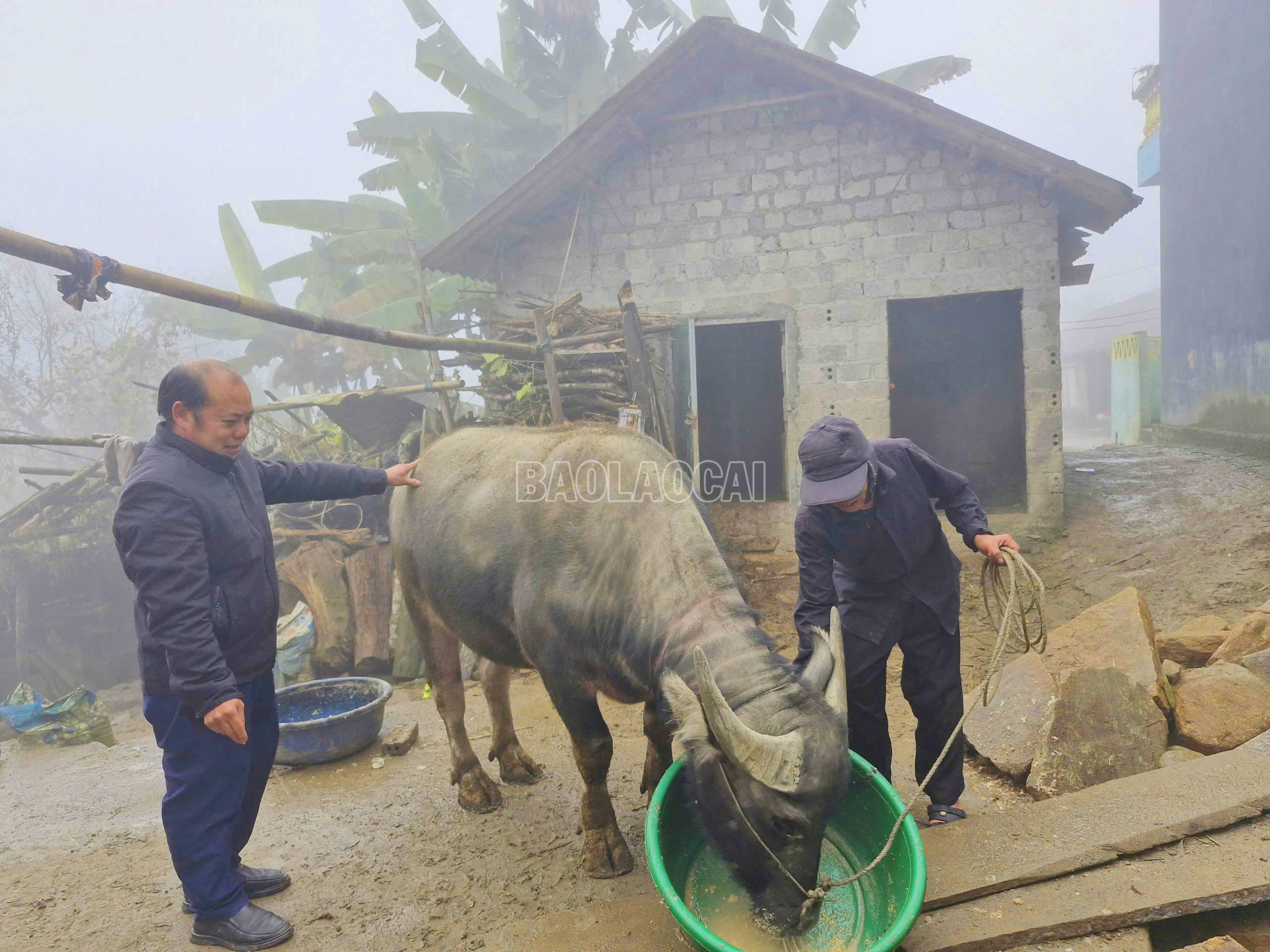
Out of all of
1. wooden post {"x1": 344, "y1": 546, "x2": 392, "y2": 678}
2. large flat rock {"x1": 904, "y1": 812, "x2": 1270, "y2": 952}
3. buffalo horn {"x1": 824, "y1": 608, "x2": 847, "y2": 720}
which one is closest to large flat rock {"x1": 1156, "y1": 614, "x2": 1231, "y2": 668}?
large flat rock {"x1": 904, "y1": 812, "x2": 1270, "y2": 952}

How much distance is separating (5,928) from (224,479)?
Answer: 2383mm

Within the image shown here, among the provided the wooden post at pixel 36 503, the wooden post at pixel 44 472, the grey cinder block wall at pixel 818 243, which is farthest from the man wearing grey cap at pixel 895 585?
the wooden post at pixel 36 503

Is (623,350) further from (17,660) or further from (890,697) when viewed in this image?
(17,660)

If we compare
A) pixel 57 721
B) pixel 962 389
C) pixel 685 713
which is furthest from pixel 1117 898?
pixel 962 389

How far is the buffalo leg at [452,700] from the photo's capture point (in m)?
4.17

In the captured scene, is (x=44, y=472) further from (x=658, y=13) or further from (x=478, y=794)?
(x=658, y=13)

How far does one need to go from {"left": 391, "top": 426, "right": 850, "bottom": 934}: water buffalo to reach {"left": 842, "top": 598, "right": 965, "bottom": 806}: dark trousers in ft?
2.47

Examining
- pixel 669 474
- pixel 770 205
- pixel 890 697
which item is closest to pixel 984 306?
pixel 770 205

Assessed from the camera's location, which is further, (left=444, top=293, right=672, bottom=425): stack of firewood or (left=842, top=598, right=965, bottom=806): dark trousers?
(left=444, top=293, right=672, bottom=425): stack of firewood

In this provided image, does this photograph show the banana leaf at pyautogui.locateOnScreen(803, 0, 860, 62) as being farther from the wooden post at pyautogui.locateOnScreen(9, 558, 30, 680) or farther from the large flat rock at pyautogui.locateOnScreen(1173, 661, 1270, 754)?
the wooden post at pyautogui.locateOnScreen(9, 558, 30, 680)

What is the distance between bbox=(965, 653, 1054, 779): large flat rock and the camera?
3748mm

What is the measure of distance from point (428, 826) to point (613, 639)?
1.83 m

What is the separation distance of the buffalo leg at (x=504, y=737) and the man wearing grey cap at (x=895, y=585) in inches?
81.3

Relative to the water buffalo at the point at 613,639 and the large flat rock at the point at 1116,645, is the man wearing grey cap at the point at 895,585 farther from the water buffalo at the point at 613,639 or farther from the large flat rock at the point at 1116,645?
the large flat rock at the point at 1116,645
